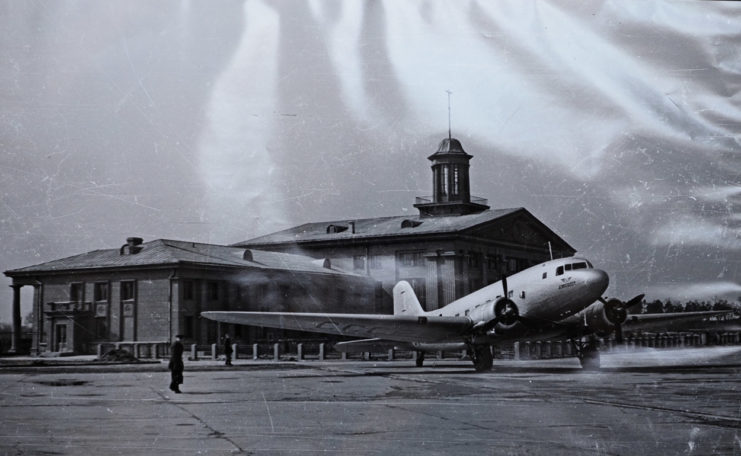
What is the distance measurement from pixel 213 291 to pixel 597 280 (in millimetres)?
10673

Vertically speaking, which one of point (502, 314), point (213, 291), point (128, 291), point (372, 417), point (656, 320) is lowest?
point (372, 417)

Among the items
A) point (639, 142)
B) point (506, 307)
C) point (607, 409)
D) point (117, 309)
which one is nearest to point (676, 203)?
point (639, 142)

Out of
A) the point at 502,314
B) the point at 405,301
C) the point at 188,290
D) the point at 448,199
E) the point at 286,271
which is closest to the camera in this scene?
the point at 188,290

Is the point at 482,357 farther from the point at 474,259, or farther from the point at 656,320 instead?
the point at 474,259

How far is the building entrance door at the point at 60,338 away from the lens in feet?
51.2

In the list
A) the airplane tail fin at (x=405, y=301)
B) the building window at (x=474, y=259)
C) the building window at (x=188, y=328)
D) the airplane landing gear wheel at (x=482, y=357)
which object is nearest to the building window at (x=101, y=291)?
the building window at (x=188, y=328)

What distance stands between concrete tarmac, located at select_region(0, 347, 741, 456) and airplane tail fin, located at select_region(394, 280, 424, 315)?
10.1 m

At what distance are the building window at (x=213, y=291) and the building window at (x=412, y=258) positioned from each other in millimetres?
11165

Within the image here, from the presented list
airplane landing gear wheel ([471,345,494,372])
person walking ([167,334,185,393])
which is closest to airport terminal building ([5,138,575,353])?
person walking ([167,334,185,393])

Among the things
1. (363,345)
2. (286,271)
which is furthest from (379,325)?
(286,271)

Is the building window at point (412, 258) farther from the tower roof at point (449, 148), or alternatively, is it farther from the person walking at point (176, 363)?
the person walking at point (176, 363)

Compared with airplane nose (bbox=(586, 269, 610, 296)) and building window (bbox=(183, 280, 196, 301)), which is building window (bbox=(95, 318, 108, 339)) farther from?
airplane nose (bbox=(586, 269, 610, 296))

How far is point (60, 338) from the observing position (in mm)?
17141

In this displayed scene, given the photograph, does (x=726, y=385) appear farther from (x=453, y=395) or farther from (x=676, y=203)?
(x=453, y=395)
